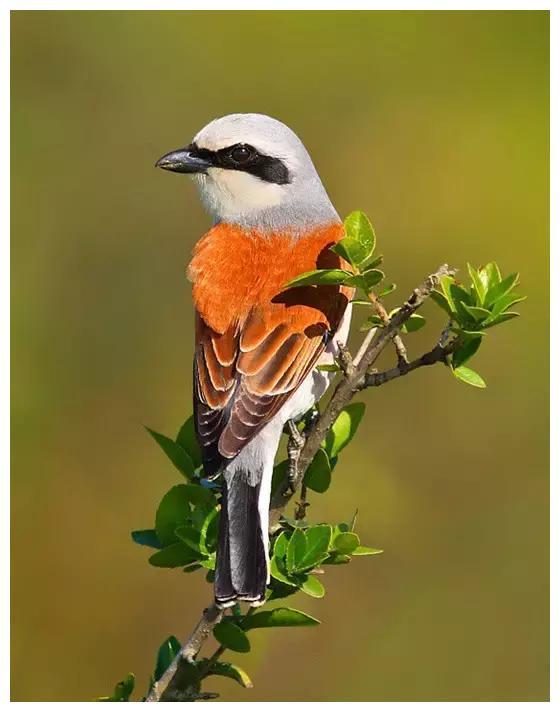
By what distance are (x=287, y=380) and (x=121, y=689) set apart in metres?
0.84

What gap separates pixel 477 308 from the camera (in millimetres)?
1928

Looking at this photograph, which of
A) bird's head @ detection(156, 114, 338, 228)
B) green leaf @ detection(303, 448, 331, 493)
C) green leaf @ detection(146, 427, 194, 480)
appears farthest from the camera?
bird's head @ detection(156, 114, 338, 228)

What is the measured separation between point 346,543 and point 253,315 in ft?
2.58

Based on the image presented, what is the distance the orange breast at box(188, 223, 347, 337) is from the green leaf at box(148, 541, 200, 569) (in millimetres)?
685

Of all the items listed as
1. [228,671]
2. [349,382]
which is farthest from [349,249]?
[228,671]

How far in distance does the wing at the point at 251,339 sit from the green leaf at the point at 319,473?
23 centimetres

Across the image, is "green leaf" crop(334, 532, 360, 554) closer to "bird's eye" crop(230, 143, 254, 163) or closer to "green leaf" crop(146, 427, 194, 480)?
"green leaf" crop(146, 427, 194, 480)

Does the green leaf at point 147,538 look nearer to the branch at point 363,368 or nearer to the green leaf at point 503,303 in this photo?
the branch at point 363,368

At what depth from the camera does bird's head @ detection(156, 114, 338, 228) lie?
2.98 meters

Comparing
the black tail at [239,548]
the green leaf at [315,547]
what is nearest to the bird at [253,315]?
the black tail at [239,548]

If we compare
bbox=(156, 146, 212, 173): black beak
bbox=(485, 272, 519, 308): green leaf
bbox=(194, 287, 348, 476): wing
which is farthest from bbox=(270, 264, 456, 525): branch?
bbox=(156, 146, 212, 173): black beak

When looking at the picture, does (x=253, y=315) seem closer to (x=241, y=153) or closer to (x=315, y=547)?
(x=241, y=153)

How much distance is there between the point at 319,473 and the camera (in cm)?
218
